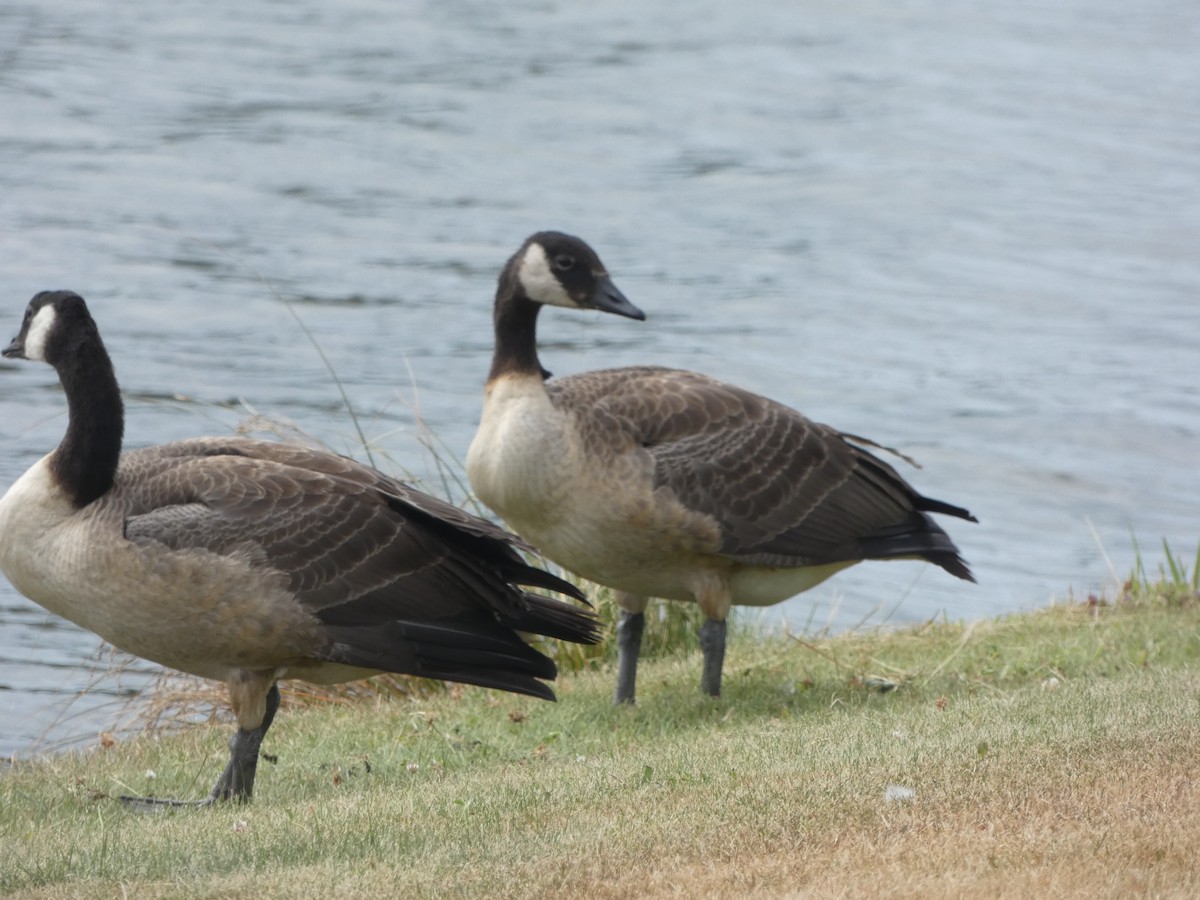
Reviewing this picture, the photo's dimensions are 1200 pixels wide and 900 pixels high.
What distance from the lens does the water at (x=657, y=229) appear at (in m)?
16.5

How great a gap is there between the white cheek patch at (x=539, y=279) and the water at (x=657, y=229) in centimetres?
331

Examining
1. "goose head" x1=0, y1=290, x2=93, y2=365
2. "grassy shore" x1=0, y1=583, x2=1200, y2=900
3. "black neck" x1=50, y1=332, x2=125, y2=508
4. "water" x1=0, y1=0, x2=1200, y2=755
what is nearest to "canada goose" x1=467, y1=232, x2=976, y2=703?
"grassy shore" x1=0, y1=583, x2=1200, y2=900

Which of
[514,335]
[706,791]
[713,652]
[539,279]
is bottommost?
[713,652]

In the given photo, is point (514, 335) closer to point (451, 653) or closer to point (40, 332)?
point (451, 653)

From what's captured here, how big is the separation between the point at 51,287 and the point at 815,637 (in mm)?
10348

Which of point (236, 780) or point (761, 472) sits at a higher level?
point (761, 472)

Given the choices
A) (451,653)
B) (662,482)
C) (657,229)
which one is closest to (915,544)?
(662,482)

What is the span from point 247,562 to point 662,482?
2410mm

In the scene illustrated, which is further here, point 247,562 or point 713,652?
point 713,652

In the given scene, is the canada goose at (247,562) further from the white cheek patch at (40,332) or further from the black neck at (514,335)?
the black neck at (514,335)

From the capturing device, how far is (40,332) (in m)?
7.78

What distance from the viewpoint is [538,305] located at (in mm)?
9484

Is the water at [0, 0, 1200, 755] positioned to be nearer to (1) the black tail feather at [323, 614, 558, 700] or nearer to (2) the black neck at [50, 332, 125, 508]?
(2) the black neck at [50, 332, 125, 508]

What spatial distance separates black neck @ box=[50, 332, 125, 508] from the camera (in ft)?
24.2
